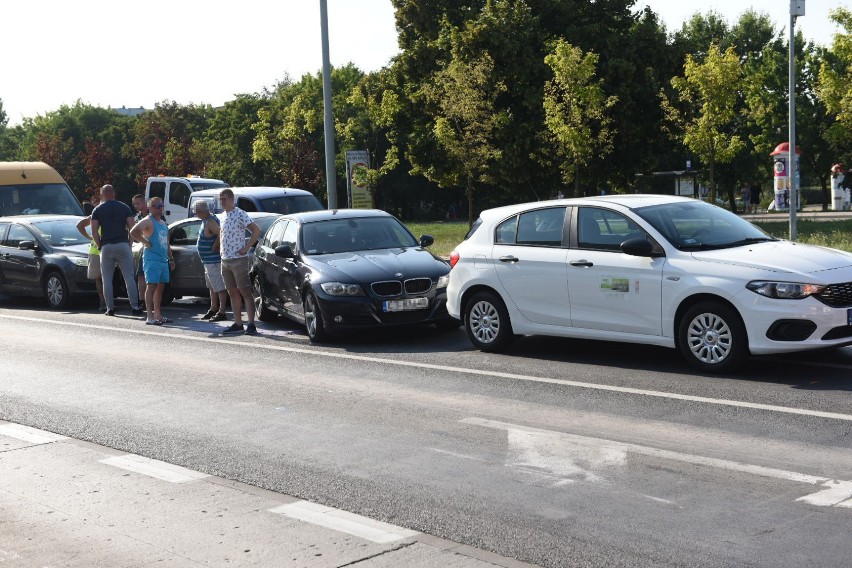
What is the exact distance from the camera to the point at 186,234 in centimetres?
1881

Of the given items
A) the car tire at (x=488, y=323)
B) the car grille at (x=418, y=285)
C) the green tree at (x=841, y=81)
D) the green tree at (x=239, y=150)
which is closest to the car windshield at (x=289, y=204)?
the car grille at (x=418, y=285)

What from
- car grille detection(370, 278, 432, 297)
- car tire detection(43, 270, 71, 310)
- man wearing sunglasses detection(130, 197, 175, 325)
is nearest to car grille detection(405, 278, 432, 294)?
car grille detection(370, 278, 432, 297)

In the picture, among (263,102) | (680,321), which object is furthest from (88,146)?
(680,321)

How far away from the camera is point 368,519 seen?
20.0 feet

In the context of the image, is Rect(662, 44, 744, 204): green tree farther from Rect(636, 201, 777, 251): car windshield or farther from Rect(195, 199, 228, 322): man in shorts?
Rect(636, 201, 777, 251): car windshield

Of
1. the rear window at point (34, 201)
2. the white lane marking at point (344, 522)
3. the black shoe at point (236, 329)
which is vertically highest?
the rear window at point (34, 201)

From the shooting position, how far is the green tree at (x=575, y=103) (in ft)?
118

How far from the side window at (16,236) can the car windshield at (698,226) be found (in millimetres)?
13499

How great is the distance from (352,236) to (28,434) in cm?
650

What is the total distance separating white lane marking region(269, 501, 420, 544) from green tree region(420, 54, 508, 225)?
31.7 metres

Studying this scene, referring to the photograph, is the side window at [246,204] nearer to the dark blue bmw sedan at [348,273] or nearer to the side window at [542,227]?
the dark blue bmw sedan at [348,273]

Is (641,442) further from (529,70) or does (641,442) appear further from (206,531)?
(529,70)

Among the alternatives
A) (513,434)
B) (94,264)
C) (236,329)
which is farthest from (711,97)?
(513,434)

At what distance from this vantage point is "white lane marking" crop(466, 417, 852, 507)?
250 inches
